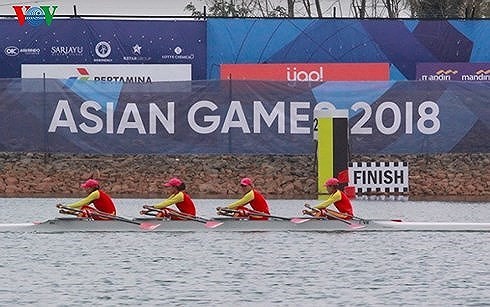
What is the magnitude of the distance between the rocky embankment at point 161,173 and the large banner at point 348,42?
529cm

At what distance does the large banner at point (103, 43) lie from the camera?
154 ft

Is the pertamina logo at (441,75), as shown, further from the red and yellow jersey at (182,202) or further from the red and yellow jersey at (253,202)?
the red and yellow jersey at (182,202)

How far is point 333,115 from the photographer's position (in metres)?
42.0

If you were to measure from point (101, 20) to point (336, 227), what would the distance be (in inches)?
634

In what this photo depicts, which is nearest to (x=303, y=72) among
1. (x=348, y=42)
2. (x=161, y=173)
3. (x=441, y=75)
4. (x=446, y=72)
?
(x=348, y=42)

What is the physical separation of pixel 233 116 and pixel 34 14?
7225 mm

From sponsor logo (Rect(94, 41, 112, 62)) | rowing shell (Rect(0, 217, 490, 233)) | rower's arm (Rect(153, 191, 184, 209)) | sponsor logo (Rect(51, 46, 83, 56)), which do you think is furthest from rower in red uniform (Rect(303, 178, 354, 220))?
sponsor logo (Rect(51, 46, 83, 56))

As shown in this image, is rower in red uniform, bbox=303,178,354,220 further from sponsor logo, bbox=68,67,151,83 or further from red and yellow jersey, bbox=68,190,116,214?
sponsor logo, bbox=68,67,151,83

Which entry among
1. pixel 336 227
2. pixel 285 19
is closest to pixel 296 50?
pixel 285 19

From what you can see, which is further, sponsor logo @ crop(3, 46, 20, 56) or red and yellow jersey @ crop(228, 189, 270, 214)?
sponsor logo @ crop(3, 46, 20, 56)

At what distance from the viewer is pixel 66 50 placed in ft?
155

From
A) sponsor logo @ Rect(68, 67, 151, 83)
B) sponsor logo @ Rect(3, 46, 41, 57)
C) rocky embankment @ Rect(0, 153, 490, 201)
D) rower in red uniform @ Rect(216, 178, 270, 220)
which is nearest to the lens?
rower in red uniform @ Rect(216, 178, 270, 220)

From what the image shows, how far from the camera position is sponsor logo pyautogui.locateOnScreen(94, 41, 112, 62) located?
47250 mm

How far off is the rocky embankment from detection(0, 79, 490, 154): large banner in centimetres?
25
